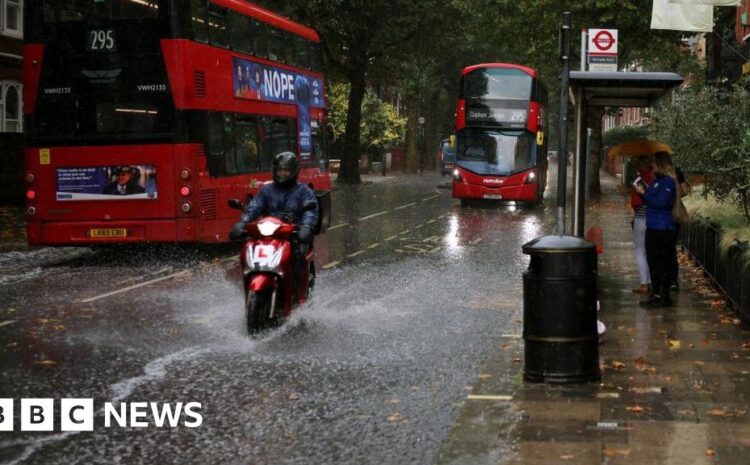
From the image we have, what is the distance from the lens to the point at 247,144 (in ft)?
59.9

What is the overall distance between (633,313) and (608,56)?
16.7 feet

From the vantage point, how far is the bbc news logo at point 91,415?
256 inches

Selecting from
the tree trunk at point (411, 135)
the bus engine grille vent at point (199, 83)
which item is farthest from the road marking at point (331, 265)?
the tree trunk at point (411, 135)

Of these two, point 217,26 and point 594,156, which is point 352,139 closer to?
point 594,156

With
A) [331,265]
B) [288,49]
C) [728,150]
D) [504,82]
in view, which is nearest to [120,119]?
[331,265]

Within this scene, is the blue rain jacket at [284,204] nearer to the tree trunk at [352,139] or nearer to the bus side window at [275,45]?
the bus side window at [275,45]

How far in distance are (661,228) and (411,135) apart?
5426cm

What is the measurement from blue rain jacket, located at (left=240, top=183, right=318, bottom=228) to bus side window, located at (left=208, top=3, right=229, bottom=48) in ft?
20.6

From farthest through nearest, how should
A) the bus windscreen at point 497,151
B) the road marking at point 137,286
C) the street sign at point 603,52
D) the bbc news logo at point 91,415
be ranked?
the bus windscreen at point 497,151 → the street sign at point 603,52 → the road marking at point 137,286 → the bbc news logo at point 91,415

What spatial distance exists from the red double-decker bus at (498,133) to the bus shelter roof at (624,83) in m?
19.6

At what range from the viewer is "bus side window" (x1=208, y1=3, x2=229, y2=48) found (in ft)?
54.0

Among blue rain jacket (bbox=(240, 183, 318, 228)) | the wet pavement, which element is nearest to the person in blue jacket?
the wet pavement

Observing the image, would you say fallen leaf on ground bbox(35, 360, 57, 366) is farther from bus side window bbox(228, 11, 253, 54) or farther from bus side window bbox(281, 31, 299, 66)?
bus side window bbox(281, 31, 299, 66)

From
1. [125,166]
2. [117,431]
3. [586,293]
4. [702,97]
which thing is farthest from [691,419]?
[702,97]
